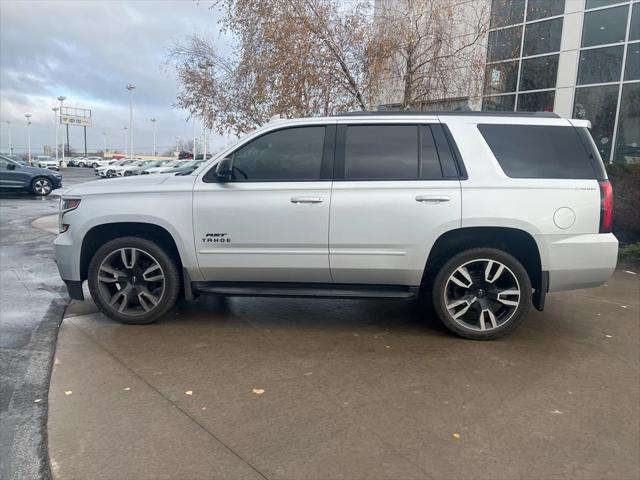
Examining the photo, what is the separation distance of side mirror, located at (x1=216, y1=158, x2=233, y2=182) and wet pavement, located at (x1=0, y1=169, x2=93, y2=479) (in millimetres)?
2021

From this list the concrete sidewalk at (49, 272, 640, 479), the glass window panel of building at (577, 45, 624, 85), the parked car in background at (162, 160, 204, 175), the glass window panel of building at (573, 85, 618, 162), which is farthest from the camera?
the glass window panel of building at (573, 85, 618, 162)

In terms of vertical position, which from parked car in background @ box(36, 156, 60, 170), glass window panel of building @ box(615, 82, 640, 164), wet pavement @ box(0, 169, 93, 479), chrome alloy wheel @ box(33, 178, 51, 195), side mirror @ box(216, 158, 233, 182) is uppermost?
glass window panel of building @ box(615, 82, 640, 164)

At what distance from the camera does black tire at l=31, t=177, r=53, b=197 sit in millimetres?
20594

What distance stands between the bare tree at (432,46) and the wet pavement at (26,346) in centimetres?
711

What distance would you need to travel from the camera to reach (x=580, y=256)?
4324 mm

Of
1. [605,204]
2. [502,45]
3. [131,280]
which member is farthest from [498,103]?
[131,280]

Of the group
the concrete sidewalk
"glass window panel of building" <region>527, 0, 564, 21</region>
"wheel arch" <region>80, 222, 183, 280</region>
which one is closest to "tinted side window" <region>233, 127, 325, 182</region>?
"wheel arch" <region>80, 222, 183, 280</region>

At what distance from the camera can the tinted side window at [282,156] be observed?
4.53m

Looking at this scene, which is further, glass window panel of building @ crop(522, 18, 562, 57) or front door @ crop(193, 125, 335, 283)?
glass window panel of building @ crop(522, 18, 562, 57)

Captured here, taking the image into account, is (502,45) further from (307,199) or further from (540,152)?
(307,199)

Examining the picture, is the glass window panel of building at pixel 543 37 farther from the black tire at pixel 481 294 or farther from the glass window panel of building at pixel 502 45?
the black tire at pixel 481 294

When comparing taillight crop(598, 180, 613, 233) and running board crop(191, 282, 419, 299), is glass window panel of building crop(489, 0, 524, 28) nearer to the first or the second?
taillight crop(598, 180, 613, 233)

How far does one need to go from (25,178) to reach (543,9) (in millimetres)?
18862

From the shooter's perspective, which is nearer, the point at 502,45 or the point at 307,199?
the point at 307,199
